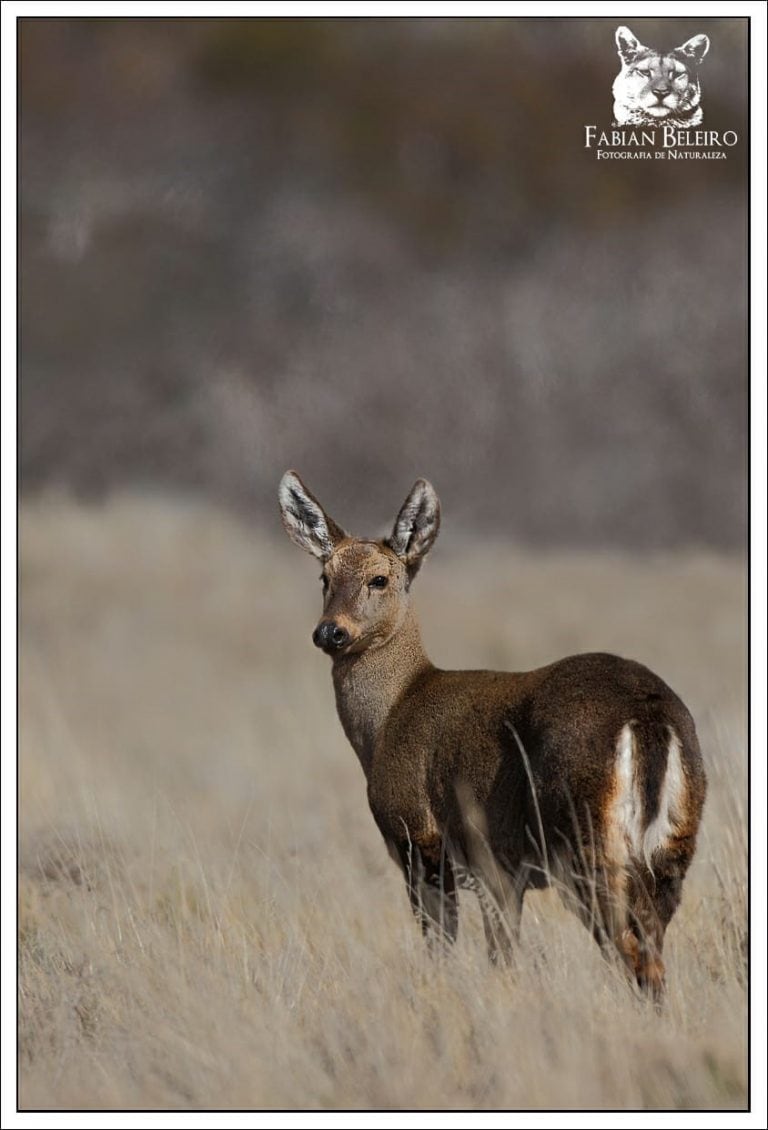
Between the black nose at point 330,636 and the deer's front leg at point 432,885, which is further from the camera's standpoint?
the black nose at point 330,636

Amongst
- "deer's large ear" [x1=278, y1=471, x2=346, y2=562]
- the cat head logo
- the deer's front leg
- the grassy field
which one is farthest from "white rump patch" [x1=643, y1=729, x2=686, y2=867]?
the cat head logo

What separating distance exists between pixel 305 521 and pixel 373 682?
81 cm

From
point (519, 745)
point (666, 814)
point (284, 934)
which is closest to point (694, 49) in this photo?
point (519, 745)

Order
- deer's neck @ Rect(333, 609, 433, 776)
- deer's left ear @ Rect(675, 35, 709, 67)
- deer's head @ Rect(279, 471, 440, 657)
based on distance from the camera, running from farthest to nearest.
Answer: deer's left ear @ Rect(675, 35, 709, 67) < deer's neck @ Rect(333, 609, 433, 776) < deer's head @ Rect(279, 471, 440, 657)

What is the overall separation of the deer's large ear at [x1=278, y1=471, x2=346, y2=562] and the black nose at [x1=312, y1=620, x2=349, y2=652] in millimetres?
473

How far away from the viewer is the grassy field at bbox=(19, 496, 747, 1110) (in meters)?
6.00

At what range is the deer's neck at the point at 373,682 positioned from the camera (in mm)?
7434

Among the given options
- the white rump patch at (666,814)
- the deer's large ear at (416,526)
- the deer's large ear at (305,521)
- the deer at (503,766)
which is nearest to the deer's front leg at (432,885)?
the deer at (503,766)

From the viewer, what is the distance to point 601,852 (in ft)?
19.9

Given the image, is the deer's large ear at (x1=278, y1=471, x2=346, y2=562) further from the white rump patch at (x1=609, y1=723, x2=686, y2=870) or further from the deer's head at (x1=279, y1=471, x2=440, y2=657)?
the white rump patch at (x1=609, y1=723, x2=686, y2=870)

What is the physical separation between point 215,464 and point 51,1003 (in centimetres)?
1348

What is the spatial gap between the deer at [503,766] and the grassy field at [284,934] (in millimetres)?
249

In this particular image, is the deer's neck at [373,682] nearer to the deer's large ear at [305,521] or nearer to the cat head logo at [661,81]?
the deer's large ear at [305,521]

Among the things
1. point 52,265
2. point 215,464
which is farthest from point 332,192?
point 52,265
